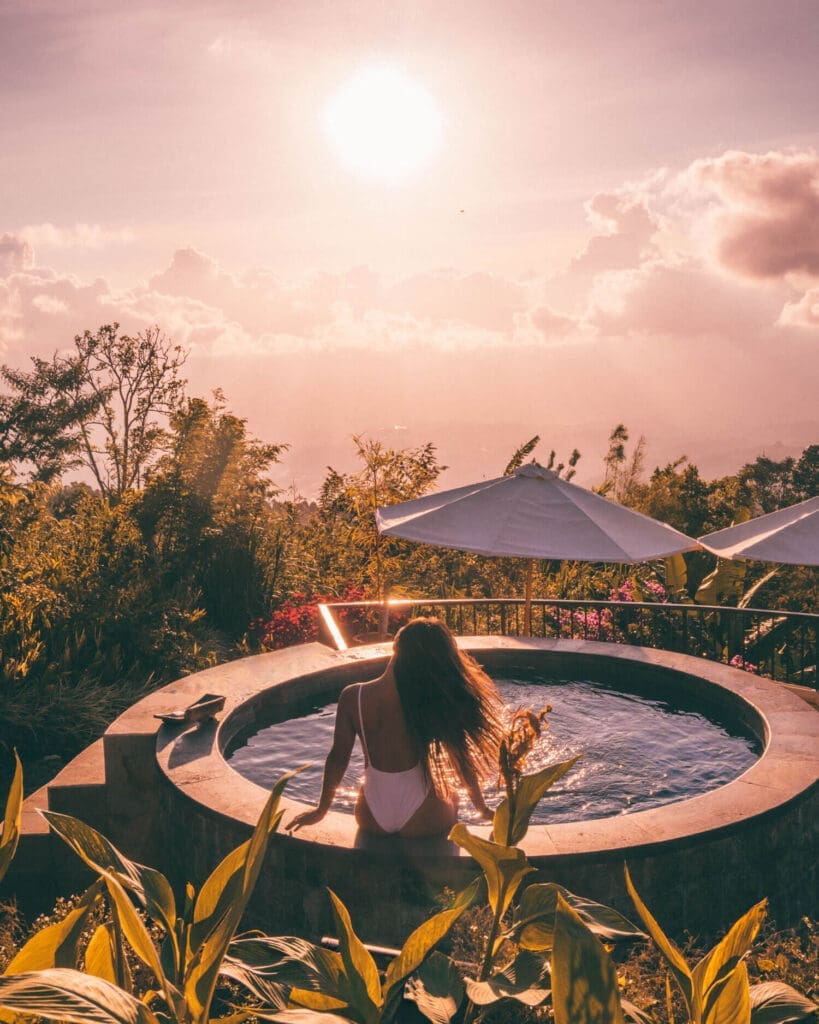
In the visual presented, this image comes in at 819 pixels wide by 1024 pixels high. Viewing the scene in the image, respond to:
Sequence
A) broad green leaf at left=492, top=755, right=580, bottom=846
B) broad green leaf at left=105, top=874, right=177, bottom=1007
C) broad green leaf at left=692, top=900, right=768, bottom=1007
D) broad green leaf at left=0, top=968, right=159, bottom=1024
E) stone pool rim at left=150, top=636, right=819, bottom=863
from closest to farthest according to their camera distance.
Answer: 1. broad green leaf at left=0, top=968, right=159, bottom=1024
2. broad green leaf at left=105, top=874, right=177, bottom=1007
3. broad green leaf at left=692, top=900, right=768, bottom=1007
4. broad green leaf at left=492, top=755, right=580, bottom=846
5. stone pool rim at left=150, top=636, right=819, bottom=863

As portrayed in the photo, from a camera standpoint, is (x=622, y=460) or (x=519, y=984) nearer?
(x=519, y=984)

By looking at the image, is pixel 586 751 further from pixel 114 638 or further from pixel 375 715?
pixel 114 638

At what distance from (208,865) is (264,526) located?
9.63 meters

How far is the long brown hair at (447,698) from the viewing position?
4.64 meters

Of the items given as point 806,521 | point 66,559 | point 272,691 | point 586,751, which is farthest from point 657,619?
point 66,559

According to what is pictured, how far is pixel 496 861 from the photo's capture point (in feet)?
7.25

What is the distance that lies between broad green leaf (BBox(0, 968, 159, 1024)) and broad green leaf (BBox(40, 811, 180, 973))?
233mm

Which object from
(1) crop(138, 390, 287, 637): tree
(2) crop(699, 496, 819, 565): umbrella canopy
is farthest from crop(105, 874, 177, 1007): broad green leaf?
(1) crop(138, 390, 287, 637): tree

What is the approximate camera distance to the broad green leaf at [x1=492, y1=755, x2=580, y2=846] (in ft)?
7.09

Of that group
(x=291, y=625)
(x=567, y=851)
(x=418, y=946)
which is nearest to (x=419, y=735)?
(x=567, y=851)

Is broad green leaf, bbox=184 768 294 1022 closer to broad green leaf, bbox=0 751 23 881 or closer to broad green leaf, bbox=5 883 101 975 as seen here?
broad green leaf, bbox=5 883 101 975

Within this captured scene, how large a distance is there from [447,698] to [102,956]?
2.70 metres

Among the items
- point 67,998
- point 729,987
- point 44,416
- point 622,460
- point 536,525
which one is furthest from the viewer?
point 44,416

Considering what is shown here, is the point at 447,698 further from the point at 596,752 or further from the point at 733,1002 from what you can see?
the point at 596,752
